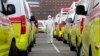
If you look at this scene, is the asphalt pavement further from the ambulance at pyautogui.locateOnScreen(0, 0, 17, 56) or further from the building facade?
the building facade

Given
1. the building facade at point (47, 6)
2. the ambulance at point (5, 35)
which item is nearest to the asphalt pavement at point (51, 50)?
the ambulance at point (5, 35)

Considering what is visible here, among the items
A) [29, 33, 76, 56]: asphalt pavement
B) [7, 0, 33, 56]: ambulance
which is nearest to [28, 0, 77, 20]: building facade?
[29, 33, 76, 56]: asphalt pavement

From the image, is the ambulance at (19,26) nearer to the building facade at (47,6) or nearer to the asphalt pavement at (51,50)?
Result: the asphalt pavement at (51,50)

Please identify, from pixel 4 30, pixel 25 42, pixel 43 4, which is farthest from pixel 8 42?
pixel 43 4

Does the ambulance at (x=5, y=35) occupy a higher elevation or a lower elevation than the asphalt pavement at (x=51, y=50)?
higher

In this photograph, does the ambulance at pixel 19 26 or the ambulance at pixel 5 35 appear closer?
the ambulance at pixel 5 35

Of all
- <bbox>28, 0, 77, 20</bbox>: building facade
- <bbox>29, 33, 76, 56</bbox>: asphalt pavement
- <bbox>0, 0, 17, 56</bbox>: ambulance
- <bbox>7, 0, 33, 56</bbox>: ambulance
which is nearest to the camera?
<bbox>0, 0, 17, 56</bbox>: ambulance

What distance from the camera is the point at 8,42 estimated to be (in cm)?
988

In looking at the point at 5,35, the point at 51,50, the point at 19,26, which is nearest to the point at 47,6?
the point at 51,50

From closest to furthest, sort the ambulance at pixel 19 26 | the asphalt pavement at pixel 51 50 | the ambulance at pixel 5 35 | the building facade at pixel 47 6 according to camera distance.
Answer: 1. the ambulance at pixel 5 35
2. the ambulance at pixel 19 26
3. the asphalt pavement at pixel 51 50
4. the building facade at pixel 47 6

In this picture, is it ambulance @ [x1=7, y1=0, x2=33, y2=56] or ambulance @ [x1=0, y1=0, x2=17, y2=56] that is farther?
ambulance @ [x1=7, y1=0, x2=33, y2=56]

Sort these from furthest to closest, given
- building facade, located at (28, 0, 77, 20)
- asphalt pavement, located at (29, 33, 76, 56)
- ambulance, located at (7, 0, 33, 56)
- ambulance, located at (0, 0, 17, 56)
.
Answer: building facade, located at (28, 0, 77, 20), asphalt pavement, located at (29, 33, 76, 56), ambulance, located at (7, 0, 33, 56), ambulance, located at (0, 0, 17, 56)

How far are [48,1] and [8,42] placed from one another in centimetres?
8182

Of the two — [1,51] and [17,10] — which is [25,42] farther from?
[1,51]
